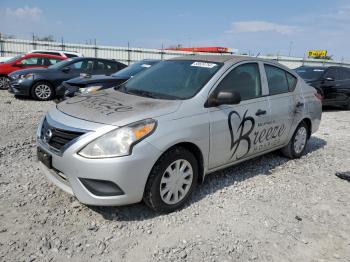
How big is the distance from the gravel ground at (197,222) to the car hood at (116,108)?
3.27 feet

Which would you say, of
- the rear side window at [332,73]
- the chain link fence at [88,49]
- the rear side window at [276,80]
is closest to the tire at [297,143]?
the rear side window at [276,80]

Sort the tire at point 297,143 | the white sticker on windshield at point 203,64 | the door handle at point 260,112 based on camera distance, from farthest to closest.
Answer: the tire at point 297,143, the door handle at point 260,112, the white sticker on windshield at point 203,64

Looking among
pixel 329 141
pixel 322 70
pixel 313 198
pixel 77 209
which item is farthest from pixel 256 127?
pixel 322 70

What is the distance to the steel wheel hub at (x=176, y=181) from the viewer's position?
3.34 meters

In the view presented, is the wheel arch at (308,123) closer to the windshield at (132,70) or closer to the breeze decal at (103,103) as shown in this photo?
the breeze decal at (103,103)

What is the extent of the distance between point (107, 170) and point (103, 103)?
0.97 meters

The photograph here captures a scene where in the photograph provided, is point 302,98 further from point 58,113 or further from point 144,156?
point 58,113

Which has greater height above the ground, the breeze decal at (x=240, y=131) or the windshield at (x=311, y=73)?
the windshield at (x=311, y=73)

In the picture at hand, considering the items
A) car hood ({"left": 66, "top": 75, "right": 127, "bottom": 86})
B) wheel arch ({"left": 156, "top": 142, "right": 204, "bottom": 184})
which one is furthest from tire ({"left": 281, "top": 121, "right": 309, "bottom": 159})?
car hood ({"left": 66, "top": 75, "right": 127, "bottom": 86})

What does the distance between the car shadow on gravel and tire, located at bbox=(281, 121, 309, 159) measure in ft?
0.51

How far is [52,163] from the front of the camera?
10.5 feet

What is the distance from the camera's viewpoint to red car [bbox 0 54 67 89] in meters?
11.9

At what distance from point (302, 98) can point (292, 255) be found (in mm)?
3016

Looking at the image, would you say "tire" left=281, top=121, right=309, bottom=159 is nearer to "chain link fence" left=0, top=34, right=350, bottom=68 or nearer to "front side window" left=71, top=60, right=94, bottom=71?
"front side window" left=71, top=60, right=94, bottom=71
